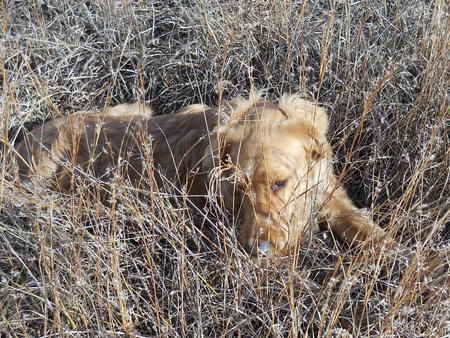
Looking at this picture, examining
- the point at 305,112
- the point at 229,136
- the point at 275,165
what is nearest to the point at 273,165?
the point at 275,165

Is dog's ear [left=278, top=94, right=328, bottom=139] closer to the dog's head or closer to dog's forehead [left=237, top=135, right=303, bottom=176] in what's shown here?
the dog's head

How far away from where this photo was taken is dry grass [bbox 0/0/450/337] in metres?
2.74

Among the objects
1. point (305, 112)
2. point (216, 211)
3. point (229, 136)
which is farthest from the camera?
point (305, 112)

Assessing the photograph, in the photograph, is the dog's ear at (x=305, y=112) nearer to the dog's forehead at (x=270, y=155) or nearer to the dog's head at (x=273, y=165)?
the dog's head at (x=273, y=165)

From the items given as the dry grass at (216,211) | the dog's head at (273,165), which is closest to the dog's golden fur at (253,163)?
the dog's head at (273,165)

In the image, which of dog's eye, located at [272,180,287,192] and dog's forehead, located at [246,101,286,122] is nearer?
dog's eye, located at [272,180,287,192]

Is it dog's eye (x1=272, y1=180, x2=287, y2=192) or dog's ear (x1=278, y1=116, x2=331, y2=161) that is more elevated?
dog's ear (x1=278, y1=116, x2=331, y2=161)

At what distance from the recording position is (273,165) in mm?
3084

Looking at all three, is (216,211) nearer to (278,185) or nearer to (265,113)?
(278,185)

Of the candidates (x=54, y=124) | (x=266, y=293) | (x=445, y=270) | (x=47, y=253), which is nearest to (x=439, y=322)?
(x=445, y=270)

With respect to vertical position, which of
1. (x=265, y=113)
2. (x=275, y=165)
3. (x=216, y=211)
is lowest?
(x=216, y=211)

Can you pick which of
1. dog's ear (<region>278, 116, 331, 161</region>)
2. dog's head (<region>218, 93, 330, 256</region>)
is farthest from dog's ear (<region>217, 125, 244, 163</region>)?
dog's ear (<region>278, 116, 331, 161</region>)

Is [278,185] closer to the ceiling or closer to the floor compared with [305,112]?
closer to the floor

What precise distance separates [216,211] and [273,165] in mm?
352
